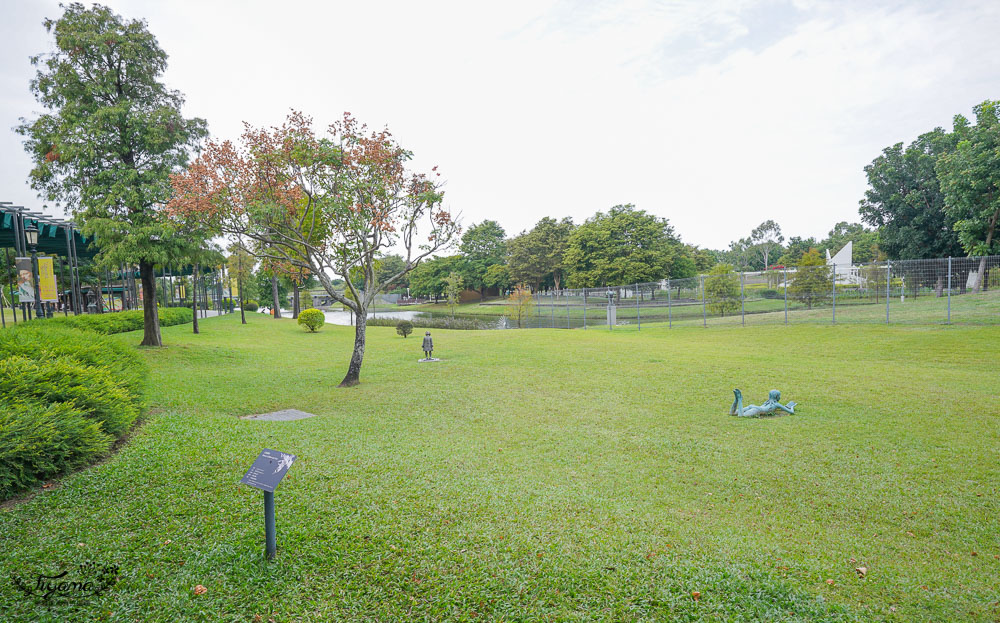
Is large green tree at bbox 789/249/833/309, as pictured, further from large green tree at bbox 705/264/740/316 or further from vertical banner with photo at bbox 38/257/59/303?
vertical banner with photo at bbox 38/257/59/303

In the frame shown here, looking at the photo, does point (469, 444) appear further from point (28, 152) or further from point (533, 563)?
point (28, 152)

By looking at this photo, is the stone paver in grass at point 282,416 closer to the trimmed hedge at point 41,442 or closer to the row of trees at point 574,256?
the trimmed hedge at point 41,442

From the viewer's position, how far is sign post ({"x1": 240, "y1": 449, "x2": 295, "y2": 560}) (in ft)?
9.50

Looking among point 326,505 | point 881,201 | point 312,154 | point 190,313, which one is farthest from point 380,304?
point 326,505

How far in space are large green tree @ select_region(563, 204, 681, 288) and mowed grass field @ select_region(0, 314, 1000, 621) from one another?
37.2 metres

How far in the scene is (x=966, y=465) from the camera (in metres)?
4.87

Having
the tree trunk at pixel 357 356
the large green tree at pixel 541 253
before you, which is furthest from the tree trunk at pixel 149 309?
the large green tree at pixel 541 253

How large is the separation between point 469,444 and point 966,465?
5261 millimetres

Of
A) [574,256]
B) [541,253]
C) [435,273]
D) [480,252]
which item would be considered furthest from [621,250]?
[435,273]

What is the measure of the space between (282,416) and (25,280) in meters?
12.0

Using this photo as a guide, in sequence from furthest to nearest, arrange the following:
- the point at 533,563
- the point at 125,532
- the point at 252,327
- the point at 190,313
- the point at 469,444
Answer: the point at 190,313 → the point at 252,327 → the point at 469,444 → the point at 125,532 → the point at 533,563

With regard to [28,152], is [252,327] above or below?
below

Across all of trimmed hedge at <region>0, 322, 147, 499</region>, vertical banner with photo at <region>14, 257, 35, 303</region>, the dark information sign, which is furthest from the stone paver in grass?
vertical banner with photo at <region>14, 257, 35, 303</region>

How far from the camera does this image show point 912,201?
31.7 meters
